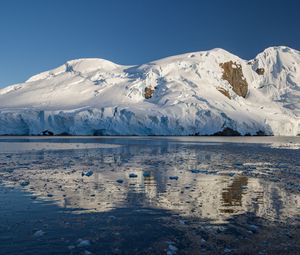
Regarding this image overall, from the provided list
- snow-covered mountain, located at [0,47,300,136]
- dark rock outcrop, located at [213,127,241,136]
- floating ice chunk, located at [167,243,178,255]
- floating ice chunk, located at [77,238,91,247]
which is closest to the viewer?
floating ice chunk, located at [167,243,178,255]

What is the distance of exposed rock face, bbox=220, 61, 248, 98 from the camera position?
115062 mm

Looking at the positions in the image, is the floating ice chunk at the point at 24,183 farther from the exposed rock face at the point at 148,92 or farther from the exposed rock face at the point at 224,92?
the exposed rock face at the point at 224,92

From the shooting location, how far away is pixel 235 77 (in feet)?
391

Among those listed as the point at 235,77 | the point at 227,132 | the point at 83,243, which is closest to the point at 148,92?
the point at 227,132

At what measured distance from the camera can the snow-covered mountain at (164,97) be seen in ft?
228

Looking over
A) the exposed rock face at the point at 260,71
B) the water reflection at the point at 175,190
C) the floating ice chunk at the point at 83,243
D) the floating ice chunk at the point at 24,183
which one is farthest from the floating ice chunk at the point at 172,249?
the exposed rock face at the point at 260,71

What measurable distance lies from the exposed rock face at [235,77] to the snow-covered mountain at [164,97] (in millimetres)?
→ 296

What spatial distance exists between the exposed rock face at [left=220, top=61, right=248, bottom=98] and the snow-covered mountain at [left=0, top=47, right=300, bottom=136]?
296 millimetres

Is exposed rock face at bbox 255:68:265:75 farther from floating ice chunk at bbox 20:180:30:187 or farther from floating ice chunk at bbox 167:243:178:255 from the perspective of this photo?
floating ice chunk at bbox 167:243:178:255

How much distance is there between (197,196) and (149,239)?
3.97m

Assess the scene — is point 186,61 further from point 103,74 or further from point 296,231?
point 296,231

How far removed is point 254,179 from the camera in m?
13.6

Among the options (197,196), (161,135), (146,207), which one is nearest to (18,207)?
(146,207)

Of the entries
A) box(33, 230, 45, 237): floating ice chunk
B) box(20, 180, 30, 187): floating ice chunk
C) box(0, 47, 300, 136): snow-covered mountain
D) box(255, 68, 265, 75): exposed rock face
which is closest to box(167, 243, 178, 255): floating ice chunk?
box(33, 230, 45, 237): floating ice chunk
